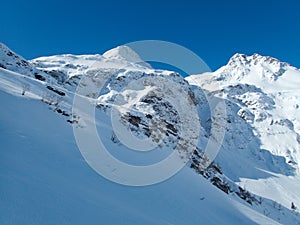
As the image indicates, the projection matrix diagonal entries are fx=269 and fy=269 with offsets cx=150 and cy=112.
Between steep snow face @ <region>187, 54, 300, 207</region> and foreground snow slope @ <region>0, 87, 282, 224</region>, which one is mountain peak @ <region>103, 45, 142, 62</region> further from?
foreground snow slope @ <region>0, 87, 282, 224</region>

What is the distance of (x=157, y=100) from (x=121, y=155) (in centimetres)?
4097

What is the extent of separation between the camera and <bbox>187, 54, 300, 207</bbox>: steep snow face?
1553 inches

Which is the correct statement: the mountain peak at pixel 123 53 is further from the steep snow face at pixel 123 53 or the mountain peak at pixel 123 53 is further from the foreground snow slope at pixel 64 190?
the foreground snow slope at pixel 64 190

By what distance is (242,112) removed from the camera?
293ft

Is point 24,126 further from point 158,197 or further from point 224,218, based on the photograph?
point 224,218

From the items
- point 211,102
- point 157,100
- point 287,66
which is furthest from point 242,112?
point 287,66

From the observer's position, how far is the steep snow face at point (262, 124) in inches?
1553

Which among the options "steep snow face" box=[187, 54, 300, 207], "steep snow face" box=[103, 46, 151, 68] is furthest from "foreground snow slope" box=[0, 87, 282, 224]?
"steep snow face" box=[103, 46, 151, 68]

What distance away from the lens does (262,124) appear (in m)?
83.2

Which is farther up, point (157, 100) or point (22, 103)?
point (157, 100)

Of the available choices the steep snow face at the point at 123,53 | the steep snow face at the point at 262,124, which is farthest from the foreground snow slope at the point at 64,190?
the steep snow face at the point at 123,53

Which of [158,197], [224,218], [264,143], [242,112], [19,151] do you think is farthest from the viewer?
[242,112]

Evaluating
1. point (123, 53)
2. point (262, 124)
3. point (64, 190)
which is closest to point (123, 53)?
point (123, 53)

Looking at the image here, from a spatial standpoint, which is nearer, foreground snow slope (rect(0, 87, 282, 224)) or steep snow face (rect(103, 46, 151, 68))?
foreground snow slope (rect(0, 87, 282, 224))
